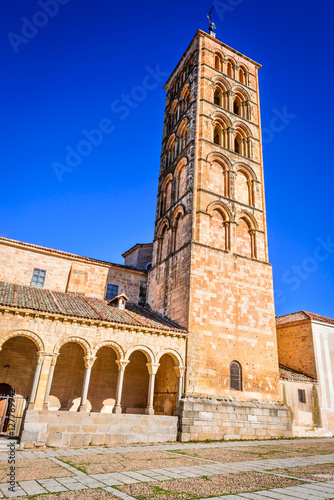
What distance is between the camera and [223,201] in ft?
69.6

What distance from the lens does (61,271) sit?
21078mm

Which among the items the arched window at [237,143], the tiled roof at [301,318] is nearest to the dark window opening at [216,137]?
the arched window at [237,143]

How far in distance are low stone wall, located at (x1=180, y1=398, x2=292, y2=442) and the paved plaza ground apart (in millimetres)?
3122

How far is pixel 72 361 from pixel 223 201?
12957mm

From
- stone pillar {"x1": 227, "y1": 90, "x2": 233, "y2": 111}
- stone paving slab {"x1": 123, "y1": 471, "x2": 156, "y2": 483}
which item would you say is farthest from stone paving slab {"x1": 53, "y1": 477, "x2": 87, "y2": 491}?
stone pillar {"x1": 227, "y1": 90, "x2": 233, "y2": 111}

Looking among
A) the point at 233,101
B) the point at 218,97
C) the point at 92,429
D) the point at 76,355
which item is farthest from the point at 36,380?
the point at 233,101

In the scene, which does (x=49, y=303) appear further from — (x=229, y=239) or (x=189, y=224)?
(x=229, y=239)

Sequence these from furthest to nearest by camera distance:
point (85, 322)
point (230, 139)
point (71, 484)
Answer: point (230, 139), point (85, 322), point (71, 484)

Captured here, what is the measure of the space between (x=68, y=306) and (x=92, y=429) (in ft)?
18.3

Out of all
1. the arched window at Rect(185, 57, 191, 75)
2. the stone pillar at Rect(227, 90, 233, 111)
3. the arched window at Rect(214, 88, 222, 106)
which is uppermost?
the arched window at Rect(185, 57, 191, 75)

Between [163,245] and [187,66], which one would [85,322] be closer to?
[163,245]

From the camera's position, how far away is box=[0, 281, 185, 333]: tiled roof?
14266 millimetres

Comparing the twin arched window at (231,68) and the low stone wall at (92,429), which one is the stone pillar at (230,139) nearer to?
the twin arched window at (231,68)

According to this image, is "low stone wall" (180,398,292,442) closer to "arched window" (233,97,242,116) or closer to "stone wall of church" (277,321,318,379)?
"stone wall of church" (277,321,318,379)
